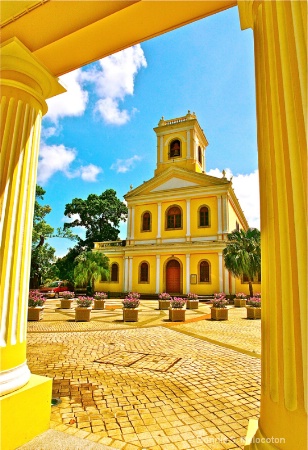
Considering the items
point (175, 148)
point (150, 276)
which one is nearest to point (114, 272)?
point (150, 276)

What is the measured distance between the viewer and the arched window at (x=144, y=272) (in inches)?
943

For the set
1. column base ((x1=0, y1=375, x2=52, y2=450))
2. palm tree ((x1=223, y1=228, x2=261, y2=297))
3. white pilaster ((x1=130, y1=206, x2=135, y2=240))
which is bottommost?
column base ((x1=0, y1=375, x2=52, y2=450))

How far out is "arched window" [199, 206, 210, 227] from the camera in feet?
75.0

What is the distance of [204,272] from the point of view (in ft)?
72.2

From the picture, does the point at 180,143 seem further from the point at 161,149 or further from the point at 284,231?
the point at 284,231

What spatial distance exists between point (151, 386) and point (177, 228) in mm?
19896

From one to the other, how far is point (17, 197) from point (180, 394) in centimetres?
336

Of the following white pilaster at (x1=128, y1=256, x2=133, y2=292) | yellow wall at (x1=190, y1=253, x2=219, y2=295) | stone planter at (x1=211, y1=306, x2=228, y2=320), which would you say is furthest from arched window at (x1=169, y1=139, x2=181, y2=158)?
stone planter at (x1=211, y1=306, x2=228, y2=320)

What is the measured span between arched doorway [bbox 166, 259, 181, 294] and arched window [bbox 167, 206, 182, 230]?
3108mm

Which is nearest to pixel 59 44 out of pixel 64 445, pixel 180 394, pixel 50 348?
pixel 64 445

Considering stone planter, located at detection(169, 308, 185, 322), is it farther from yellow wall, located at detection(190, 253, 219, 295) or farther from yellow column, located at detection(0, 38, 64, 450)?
yellow wall, located at detection(190, 253, 219, 295)

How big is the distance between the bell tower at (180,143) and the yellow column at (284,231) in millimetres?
23673

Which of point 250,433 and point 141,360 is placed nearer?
point 250,433

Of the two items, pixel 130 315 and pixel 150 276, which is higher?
pixel 150 276
